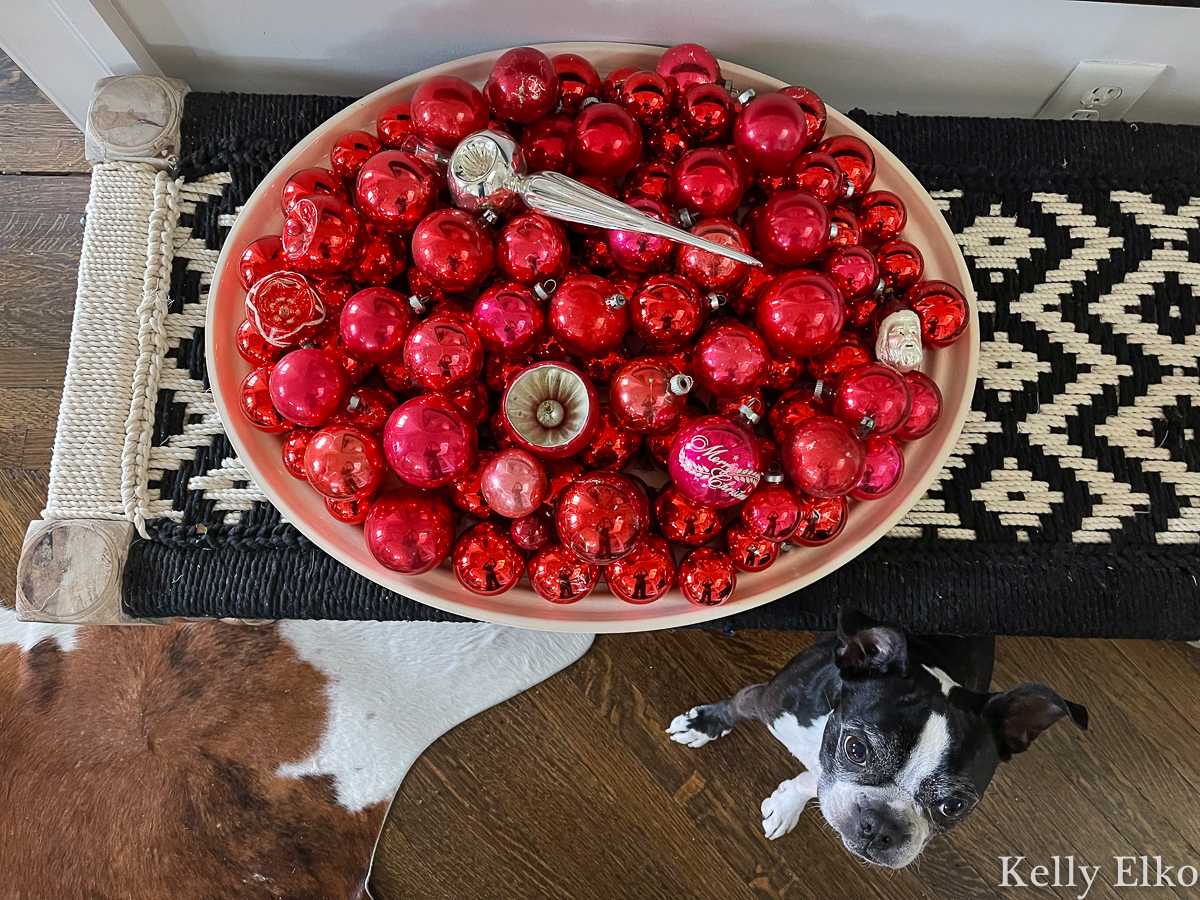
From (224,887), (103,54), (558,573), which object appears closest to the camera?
(558,573)

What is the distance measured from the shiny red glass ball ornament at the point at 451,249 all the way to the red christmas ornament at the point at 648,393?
4.8 inches

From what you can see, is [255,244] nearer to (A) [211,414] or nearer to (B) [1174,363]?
(A) [211,414]

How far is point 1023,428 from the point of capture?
2.00 ft

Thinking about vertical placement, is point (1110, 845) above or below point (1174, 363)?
below

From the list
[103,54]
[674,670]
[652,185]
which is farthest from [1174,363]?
[103,54]

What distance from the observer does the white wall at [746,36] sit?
560mm

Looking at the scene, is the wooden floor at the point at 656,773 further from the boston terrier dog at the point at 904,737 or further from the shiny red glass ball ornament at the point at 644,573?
the shiny red glass ball ornament at the point at 644,573

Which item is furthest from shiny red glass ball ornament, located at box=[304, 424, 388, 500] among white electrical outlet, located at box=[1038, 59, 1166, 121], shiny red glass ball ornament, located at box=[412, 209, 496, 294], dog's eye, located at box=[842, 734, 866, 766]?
white electrical outlet, located at box=[1038, 59, 1166, 121]

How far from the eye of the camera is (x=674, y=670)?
890mm

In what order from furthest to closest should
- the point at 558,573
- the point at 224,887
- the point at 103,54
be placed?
the point at 224,887 < the point at 103,54 < the point at 558,573

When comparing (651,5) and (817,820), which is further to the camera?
(817,820)

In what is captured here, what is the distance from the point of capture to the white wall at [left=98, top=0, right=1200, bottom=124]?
1.84 feet

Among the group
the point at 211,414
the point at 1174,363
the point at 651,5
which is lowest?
the point at 211,414

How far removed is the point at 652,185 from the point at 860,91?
10.9 inches
